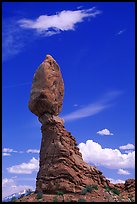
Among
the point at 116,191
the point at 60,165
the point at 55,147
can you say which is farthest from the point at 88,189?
the point at 55,147

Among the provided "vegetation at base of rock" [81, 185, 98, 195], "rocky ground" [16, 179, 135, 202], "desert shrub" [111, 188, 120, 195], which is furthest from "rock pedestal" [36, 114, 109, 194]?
"desert shrub" [111, 188, 120, 195]

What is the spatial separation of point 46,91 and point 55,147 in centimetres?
533

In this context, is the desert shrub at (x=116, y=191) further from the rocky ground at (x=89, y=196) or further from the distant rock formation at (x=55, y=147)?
the distant rock formation at (x=55, y=147)

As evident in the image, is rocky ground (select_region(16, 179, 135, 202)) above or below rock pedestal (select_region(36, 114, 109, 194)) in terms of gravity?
below

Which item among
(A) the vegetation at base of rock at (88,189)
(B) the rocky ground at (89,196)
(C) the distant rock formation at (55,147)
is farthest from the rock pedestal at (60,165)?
(B) the rocky ground at (89,196)

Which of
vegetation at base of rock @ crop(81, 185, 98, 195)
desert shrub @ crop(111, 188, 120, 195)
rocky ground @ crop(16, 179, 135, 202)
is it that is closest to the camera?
rocky ground @ crop(16, 179, 135, 202)

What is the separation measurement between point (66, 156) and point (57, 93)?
6.39 meters

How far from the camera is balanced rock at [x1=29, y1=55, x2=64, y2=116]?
3709 cm

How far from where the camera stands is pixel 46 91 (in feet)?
121

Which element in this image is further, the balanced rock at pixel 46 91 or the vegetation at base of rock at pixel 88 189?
the balanced rock at pixel 46 91

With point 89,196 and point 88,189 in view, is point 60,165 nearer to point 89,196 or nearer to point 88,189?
point 88,189

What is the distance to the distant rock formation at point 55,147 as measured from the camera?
1355 inches

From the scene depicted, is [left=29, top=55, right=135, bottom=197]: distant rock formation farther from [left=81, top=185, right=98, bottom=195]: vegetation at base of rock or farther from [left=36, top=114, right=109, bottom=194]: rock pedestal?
[left=81, top=185, right=98, bottom=195]: vegetation at base of rock

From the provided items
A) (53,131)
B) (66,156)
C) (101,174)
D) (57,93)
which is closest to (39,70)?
(57,93)
